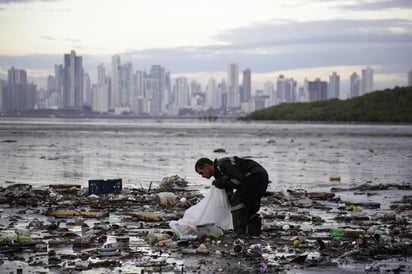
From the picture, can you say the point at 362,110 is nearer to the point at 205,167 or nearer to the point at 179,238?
the point at 205,167

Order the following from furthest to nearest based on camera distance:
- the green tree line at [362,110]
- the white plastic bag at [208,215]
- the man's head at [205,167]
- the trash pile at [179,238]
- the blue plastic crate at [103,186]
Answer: the green tree line at [362,110] < the blue plastic crate at [103,186] < the man's head at [205,167] < the white plastic bag at [208,215] < the trash pile at [179,238]

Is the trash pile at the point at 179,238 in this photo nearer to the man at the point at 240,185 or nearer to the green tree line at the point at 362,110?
the man at the point at 240,185

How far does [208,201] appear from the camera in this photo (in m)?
11.5

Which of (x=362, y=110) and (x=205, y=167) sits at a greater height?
(x=205, y=167)

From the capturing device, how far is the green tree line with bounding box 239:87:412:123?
455ft

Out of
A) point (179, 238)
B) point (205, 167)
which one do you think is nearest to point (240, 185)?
point (205, 167)

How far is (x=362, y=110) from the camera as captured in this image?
488 feet

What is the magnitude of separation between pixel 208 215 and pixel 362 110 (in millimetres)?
141237

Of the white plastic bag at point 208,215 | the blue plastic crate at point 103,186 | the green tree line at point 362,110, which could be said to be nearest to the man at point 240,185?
the white plastic bag at point 208,215

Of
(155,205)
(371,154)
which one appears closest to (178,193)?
(155,205)

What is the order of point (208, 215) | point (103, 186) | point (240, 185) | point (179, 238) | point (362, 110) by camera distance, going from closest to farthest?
point (179, 238) → point (208, 215) → point (240, 185) → point (103, 186) → point (362, 110)

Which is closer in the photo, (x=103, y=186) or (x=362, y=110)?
(x=103, y=186)

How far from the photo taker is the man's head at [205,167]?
11367 mm

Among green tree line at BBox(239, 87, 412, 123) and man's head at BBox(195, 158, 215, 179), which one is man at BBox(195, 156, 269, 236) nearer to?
man's head at BBox(195, 158, 215, 179)
